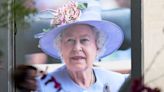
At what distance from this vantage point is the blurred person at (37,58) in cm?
344

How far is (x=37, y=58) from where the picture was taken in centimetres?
346

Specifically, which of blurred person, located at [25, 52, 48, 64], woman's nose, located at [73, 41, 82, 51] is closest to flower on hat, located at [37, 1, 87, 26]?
woman's nose, located at [73, 41, 82, 51]

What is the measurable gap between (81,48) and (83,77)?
260 mm

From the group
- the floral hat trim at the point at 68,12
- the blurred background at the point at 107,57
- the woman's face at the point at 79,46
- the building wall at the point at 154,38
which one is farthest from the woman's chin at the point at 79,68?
the building wall at the point at 154,38

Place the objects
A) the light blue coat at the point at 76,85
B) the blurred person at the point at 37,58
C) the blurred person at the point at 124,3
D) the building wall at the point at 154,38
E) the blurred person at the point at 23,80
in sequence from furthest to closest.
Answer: the blurred person at the point at 37,58 → the light blue coat at the point at 76,85 → the blurred person at the point at 124,3 → the building wall at the point at 154,38 → the blurred person at the point at 23,80

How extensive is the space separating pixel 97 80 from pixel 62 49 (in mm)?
392

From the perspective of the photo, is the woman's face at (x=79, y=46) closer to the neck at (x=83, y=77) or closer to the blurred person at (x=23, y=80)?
the neck at (x=83, y=77)

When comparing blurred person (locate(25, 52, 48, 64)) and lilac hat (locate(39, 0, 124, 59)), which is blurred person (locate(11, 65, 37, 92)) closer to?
lilac hat (locate(39, 0, 124, 59))

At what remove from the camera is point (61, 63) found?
344 cm

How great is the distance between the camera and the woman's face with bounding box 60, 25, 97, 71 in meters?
3.32

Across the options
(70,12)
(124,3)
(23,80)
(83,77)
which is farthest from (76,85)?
(23,80)

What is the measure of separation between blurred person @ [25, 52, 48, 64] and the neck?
9.5 inches

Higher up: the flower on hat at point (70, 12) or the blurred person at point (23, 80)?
the flower on hat at point (70, 12)

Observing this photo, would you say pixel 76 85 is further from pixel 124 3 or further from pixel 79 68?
pixel 124 3
